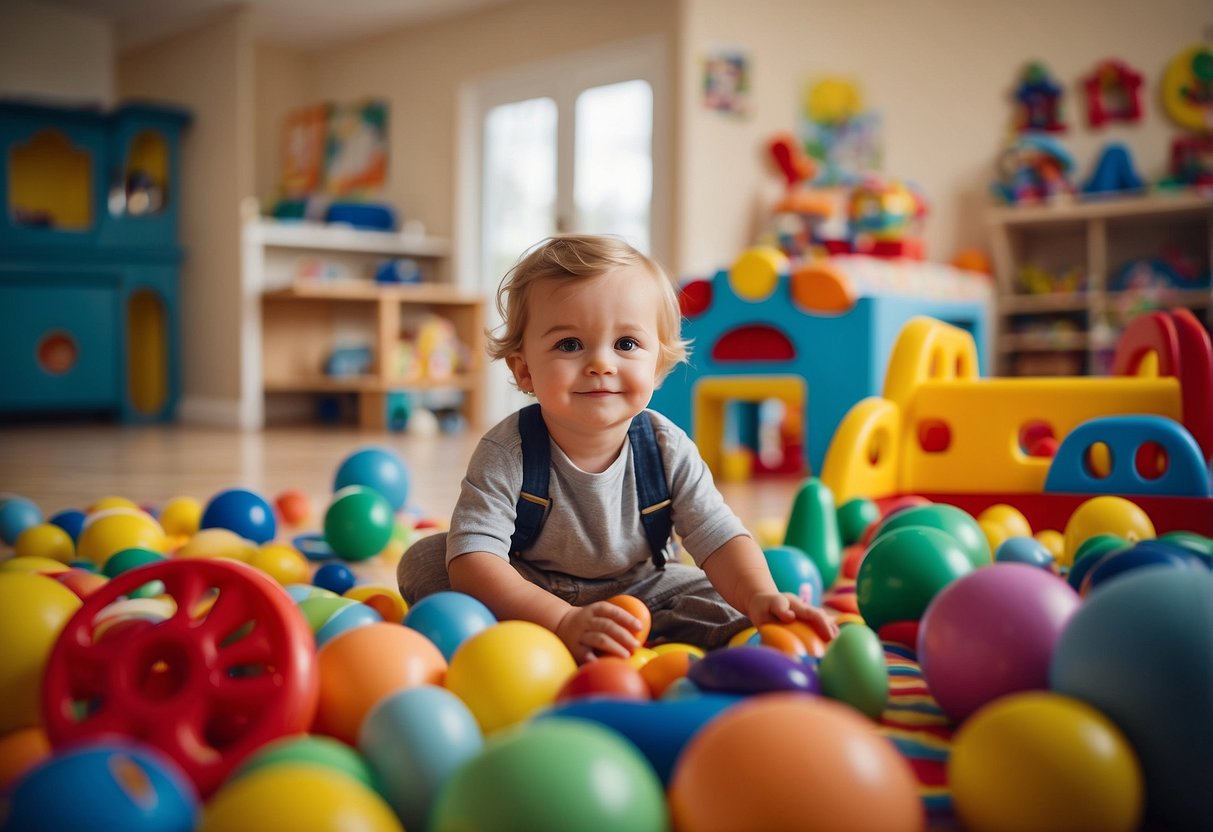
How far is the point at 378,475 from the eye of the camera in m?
2.04

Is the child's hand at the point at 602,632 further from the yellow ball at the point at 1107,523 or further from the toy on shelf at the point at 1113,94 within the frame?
the toy on shelf at the point at 1113,94

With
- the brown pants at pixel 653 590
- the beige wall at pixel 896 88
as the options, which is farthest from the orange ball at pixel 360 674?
the beige wall at pixel 896 88

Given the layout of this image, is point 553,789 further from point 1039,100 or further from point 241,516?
point 1039,100

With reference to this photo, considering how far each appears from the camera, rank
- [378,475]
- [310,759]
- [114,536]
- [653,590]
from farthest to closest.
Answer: [378,475], [114,536], [653,590], [310,759]

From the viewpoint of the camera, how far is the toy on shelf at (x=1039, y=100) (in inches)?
162

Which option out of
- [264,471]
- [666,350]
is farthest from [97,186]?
[666,350]

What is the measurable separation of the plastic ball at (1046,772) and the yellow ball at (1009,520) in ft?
3.29

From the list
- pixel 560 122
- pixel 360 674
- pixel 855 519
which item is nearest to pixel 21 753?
pixel 360 674

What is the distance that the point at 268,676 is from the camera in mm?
722

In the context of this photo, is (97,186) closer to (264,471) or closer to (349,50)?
(349,50)

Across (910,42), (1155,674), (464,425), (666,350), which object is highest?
(910,42)

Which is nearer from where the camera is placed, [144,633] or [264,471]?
[144,633]

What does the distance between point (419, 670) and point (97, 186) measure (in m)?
5.18

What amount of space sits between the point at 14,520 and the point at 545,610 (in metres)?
1.14
